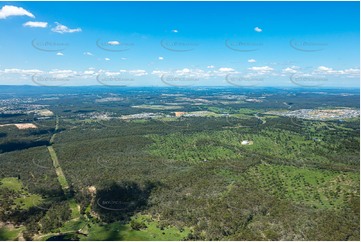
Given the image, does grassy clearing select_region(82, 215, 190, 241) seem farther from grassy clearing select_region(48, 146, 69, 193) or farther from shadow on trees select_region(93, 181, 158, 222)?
grassy clearing select_region(48, 146, 69, 193)

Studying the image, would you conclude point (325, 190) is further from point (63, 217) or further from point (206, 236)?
point (63, 217)

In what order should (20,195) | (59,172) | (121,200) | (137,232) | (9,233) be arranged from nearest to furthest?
(137,232), (9,233), (121,200), (20,195), (59,172)

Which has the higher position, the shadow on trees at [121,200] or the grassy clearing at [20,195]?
the shadow on trees at [121,200]

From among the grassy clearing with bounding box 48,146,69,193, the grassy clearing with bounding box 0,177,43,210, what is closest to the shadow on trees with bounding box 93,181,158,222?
the grassy clearing with bounding box 48,146,69,193

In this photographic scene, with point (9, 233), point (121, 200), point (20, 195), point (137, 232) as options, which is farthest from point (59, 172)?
point (137, 232)

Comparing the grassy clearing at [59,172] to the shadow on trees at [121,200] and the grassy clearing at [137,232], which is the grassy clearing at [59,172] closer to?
the shadow on trees at [121,200]

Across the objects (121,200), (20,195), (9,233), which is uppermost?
(121,200)

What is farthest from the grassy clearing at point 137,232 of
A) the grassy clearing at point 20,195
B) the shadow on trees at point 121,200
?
the grassy clearing at point 20,195

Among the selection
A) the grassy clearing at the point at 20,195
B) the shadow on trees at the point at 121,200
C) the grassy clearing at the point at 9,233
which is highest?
the shadow on trees at the point at 121,200

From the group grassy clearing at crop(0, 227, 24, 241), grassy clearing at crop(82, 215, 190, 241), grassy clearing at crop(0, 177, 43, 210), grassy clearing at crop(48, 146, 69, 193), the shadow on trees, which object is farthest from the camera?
grassy clearing at crop(48, 146, 69, 193)

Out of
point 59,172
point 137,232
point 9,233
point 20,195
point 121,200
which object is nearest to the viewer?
point 137,232

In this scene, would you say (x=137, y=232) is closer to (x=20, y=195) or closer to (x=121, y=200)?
(x=121, y=200)

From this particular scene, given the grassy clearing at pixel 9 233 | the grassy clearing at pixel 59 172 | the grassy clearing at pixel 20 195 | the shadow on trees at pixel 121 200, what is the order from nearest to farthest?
the grassy clearing at pixel 9 233
the shadow on trees at pixel 121 200
the grassy clearing at pixel 20 195
the grassy clearing at pixel 59 172
